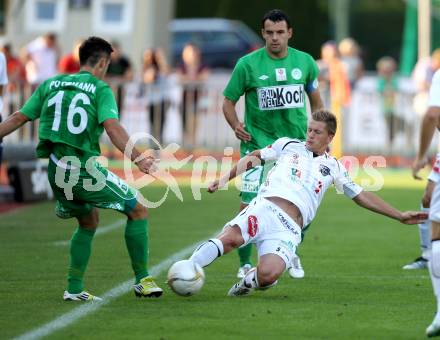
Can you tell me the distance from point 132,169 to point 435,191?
1474 centimetres

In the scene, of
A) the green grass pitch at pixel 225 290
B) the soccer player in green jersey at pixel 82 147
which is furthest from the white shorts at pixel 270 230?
the soccer player in green jersey at pixel 82 147

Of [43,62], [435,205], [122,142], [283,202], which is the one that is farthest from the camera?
[43,62]

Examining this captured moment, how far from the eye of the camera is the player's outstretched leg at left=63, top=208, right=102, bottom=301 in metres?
9.45

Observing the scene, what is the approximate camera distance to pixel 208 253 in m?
9.27

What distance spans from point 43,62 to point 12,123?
15598 millimetres

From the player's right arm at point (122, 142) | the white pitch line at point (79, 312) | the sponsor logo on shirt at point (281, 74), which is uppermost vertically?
the sponsor logo on shirt at point (281, 74)

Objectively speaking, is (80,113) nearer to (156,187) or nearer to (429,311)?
(429,311)

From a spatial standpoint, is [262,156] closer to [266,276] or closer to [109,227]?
[266,276]

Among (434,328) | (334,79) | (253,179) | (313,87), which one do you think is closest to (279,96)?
(313,87)

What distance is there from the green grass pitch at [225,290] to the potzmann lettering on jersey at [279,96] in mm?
1496

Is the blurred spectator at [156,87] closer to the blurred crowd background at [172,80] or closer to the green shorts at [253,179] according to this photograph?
the blurred crowd background at [172,80]

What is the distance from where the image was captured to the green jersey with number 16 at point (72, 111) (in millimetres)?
9281

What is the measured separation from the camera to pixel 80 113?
928 centimetres

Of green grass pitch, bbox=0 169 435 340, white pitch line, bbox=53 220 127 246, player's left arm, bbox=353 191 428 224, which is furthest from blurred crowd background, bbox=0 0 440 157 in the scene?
player's left arm, bbox=353 191 428 224
